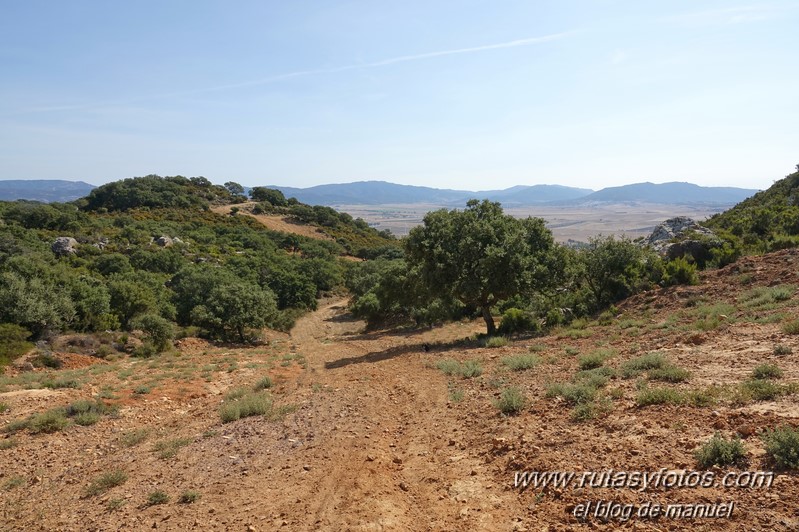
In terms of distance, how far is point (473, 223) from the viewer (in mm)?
20078

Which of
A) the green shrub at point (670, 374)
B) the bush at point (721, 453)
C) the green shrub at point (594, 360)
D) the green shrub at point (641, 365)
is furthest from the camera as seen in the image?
the green shrub at point (594, 360)

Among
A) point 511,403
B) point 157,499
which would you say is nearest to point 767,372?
point 511,403

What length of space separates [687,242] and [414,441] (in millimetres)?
21721

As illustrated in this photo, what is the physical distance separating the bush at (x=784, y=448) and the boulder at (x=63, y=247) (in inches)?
1998

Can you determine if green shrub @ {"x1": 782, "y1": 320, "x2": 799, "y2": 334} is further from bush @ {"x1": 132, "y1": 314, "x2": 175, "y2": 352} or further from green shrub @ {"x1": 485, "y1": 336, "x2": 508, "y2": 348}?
bush @ {"x1": 132, "y1": 314, "x2": 175, "y2": 352}

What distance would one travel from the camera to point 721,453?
5453 millimetres

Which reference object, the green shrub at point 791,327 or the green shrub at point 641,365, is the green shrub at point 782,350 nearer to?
the green shrub at point 791,327

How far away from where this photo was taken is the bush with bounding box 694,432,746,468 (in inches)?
213

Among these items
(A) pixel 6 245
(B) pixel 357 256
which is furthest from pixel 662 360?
(B) pixel 357 256

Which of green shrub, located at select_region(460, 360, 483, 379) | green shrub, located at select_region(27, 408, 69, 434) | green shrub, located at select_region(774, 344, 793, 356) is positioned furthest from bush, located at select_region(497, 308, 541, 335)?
green shrub, located at select_region(27, 408, 69, 434)

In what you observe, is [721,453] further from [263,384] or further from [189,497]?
[263,384]

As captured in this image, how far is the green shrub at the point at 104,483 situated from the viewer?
7465 mm

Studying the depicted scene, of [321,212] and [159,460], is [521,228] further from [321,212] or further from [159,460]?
[321,212]

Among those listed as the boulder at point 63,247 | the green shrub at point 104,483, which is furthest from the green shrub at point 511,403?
the boulder at point 63,247
